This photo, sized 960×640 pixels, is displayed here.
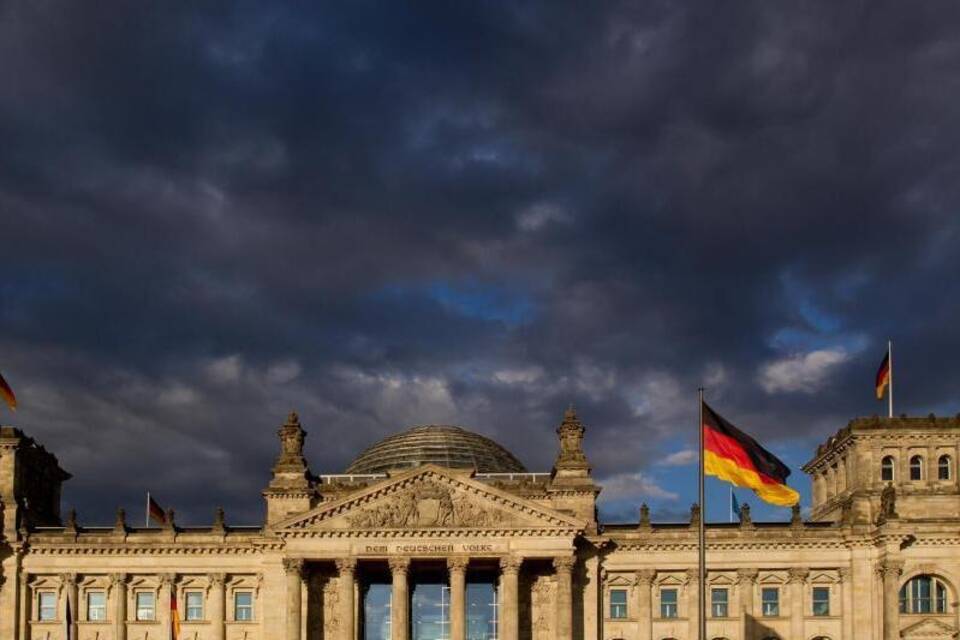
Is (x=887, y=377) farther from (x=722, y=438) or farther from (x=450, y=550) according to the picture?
(x=722, y=438)

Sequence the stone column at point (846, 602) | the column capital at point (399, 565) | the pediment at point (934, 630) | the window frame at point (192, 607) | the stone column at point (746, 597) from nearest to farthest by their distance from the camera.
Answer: the pediment at point (934, 630) → the column capital at point (399, 565) → the stone column at point (846, 602) → the stone column at point (746, 597) → the window frame at point (192, 607)

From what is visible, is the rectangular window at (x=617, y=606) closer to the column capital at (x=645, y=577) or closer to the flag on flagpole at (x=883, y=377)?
the column capital at (x=645, y=577)

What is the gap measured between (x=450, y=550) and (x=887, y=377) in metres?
33.9

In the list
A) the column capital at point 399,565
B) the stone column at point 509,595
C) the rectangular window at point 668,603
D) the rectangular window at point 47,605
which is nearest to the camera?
the stone column at point 509,595

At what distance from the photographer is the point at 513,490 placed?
104 m


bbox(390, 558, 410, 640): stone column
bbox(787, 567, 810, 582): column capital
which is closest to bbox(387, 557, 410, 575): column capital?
bbox(390, 558, 410, 640): stone column

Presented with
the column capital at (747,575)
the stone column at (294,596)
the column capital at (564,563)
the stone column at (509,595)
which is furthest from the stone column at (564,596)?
the stone column at (294,596)

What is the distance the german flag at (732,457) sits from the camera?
61.6 metres

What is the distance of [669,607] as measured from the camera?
102750 millimetres

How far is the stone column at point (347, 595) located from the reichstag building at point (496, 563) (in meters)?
0.16

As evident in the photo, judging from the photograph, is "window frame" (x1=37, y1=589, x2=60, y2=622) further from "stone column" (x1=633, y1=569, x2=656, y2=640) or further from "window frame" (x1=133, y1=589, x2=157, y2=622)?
"stone column" (x1=633, y1=569, x2=656, y2=640)

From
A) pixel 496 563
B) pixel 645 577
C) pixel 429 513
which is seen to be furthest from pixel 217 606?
pixel 645 577

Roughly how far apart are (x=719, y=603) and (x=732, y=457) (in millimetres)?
43779

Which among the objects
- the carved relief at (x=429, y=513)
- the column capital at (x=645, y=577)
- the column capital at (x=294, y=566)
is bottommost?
the column capital at (x=645, y=577)
